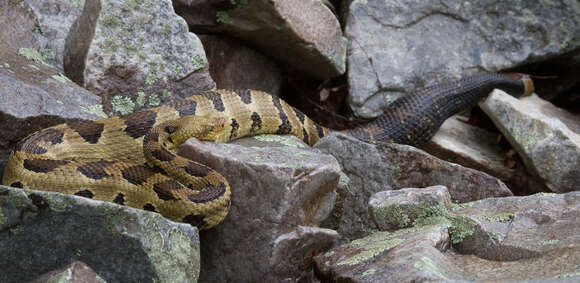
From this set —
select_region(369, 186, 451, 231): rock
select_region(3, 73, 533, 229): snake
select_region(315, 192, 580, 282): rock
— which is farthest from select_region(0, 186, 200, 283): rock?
select_region(369, 186, 451, 231): rock

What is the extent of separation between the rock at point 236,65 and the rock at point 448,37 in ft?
3.15

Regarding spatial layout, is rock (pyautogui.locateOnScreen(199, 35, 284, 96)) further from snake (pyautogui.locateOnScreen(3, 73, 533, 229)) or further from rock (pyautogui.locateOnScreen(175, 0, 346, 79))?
snake (pyautogui.locateOnScreen(3, 73, 533, 229))

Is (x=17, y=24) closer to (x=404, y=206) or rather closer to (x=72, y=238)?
(x=72, y=238)

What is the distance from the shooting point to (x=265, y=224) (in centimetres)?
346

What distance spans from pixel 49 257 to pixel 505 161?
4482 mm

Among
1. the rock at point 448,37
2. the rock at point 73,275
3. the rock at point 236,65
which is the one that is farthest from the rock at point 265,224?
the rock at point 448,37

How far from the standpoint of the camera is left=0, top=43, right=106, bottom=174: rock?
4004mm

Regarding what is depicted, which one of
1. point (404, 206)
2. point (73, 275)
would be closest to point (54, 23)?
point (73, 275)

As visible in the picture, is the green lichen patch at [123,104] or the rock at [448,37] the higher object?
the rock at [448,37]

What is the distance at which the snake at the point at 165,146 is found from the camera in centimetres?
354

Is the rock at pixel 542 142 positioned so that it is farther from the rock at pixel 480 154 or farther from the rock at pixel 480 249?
the rock at pixel 480 249

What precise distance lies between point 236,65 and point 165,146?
2.19 m

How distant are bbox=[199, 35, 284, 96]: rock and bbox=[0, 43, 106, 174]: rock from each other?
168cm

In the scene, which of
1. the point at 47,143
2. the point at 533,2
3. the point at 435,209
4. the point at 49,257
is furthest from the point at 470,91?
the point at 49,257
